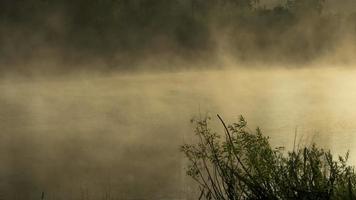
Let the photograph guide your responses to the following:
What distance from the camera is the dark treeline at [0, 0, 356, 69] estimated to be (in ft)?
160

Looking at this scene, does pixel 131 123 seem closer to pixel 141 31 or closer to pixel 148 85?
pixel 148 85

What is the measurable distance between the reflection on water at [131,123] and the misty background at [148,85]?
74mm

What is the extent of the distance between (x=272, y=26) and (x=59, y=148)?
47.4 meters

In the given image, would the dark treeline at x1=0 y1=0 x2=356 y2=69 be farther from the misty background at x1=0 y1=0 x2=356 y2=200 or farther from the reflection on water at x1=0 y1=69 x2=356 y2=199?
the reflection on water at x1=0 y1=69 x2=356 y2=199

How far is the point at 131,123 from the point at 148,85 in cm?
2119

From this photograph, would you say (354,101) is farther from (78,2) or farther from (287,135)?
(78,2)

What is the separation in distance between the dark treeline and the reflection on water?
2535 mm

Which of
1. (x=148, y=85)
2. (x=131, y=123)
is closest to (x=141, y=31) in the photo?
(x=148, y=85)

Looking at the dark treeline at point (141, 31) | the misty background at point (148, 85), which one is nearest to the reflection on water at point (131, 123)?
the misty background at point (148, 85)

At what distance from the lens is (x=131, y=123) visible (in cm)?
2498

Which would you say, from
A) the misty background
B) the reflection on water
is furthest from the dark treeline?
the reflection on water

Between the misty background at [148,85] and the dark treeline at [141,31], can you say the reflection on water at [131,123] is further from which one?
the dark treeline at [141,31]

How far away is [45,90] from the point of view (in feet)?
137

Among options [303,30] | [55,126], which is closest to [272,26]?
[303,30]
